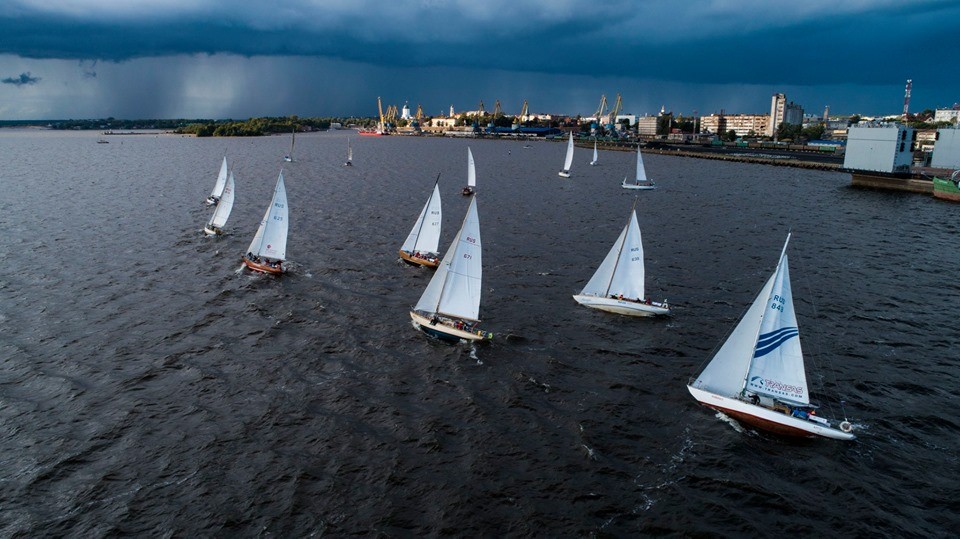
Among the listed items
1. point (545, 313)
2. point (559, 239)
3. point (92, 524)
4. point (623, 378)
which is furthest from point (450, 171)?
point (92, 524)

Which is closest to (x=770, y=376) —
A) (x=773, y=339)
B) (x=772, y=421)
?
(x=773, y=339)

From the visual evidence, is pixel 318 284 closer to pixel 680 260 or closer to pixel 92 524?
pixel 92 524

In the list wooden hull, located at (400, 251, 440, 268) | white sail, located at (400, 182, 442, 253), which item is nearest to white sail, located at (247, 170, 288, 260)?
wooden hull, located at (400, 251, 440, 268)

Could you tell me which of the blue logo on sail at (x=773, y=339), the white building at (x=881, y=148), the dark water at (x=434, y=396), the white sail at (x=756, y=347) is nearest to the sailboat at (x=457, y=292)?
the dark water at (x=434, y=396)

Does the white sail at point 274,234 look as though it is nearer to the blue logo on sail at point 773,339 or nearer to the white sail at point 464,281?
the white sail at point 464,281

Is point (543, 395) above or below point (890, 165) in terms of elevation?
below

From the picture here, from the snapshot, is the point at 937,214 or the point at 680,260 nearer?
the point at 680,260

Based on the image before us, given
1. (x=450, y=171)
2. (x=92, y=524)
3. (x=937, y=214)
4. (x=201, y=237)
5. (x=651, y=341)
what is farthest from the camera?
(x=450, y=171)
